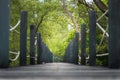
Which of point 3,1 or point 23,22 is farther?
point 23,22

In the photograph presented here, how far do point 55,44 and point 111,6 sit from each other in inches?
2227

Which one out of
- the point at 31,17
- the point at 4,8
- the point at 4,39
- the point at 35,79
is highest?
the point at 31,17

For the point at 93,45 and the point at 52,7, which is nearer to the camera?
the point at 93,45

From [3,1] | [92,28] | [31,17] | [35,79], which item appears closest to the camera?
[35,79]

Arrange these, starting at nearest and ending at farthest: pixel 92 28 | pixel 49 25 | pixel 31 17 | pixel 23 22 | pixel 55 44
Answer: pixel 92 28
pixel 23 22
pixel 31 17
pixel 49 25
pixel 55 44

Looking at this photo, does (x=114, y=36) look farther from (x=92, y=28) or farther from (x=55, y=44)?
(x=55, y=44)

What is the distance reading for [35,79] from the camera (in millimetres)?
1633

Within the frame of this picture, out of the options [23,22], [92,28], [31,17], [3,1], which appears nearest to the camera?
[3,1]

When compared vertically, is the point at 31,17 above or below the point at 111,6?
above

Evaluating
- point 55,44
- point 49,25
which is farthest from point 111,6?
point 55,44

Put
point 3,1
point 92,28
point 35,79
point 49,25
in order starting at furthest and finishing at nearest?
point 49,25, point 92,28, point 3,1, point 35,79

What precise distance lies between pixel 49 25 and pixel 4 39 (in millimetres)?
33188

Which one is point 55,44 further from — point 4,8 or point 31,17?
point 4,8

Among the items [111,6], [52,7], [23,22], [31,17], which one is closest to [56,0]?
[52,7]
